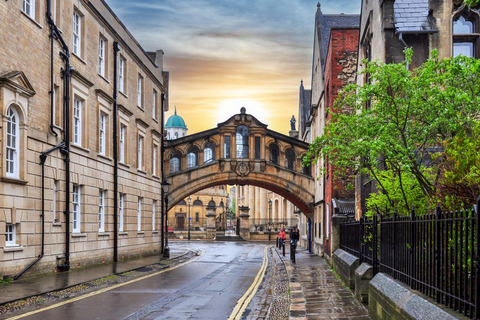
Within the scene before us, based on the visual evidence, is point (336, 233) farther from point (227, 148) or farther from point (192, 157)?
point (192, 157)

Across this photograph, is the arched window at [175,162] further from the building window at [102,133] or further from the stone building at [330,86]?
the building window at [102,133]

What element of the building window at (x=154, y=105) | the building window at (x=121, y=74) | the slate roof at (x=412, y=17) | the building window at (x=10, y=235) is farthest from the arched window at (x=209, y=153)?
the building window at (x=10, y=235)

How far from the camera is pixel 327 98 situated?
1153 inches

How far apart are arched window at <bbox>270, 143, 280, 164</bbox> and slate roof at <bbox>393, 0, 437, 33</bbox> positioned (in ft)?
72.3

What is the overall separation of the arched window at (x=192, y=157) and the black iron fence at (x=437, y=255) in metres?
28.9

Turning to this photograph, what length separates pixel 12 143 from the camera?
1681 centimetres

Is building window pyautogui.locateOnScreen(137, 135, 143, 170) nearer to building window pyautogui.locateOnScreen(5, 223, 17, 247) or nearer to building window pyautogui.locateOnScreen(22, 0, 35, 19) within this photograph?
building window pyautogui.locateOnScreen(22, 0, 35, 19)

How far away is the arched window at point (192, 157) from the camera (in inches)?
1574

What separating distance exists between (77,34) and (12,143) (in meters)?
6.94

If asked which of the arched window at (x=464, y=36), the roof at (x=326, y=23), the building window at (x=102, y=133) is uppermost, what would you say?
the roof at (x=326, y=23)

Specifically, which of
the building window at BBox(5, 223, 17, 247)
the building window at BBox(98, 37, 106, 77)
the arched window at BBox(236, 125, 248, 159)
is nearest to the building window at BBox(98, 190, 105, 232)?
the building window at BBox(98, 37, 106, 77)

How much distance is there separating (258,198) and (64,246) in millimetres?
64971

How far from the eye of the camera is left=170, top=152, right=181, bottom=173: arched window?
39.7 meters

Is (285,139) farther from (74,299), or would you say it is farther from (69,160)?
(74,299)
